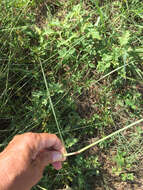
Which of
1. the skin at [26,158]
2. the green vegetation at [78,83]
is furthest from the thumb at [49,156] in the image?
the green vegetation at [78,83]

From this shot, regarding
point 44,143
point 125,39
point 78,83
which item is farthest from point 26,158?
point 125,39

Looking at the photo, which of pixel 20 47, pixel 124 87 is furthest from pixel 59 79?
pixel 124 87

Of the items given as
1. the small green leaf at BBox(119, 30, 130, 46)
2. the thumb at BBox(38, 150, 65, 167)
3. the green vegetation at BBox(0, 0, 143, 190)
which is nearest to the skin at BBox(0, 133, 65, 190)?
the thumb at BBox(38, 150, 65, 167)

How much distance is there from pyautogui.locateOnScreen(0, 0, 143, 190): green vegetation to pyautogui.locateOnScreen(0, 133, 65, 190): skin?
551 mm

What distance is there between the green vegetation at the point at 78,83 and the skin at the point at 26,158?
0.55 m

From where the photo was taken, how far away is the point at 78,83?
241cm

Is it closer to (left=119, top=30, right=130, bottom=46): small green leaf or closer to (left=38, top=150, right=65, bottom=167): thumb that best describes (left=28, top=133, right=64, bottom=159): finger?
(left=38, top=150, right=65, bottom=167): thumb

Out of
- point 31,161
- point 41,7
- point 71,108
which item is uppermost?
point 41,7

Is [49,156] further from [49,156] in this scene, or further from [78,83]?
[78,83]

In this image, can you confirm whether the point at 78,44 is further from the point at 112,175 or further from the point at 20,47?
the point at 112,175

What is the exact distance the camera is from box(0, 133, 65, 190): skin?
4.54ft

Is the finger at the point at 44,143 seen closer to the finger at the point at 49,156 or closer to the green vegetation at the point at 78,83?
the finger at the point at 49,156

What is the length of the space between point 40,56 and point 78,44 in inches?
17.4

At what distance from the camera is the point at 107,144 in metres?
2.44
